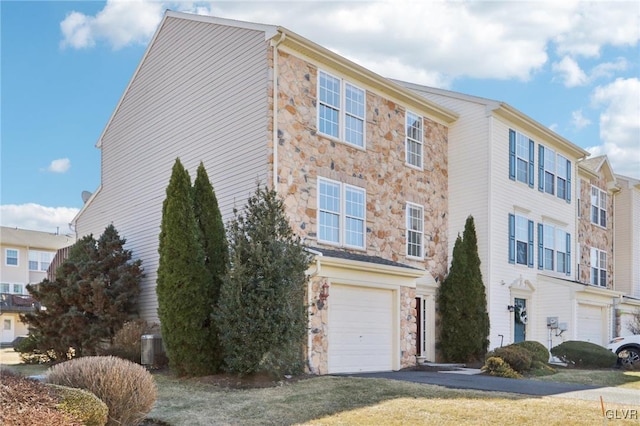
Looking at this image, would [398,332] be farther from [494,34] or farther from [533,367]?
[494,34]

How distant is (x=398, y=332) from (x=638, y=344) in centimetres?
841

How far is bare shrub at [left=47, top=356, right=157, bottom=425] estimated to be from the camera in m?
7.68

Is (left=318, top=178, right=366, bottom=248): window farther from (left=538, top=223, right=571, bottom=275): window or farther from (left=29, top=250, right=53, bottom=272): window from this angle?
(left=29, top=250, right=53, bottom=272): window

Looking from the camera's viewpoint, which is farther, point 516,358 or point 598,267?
point 598,267

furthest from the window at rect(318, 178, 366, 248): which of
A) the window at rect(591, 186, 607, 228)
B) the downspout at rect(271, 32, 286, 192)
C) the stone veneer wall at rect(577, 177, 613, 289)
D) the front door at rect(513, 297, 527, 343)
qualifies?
the window at rect(591, 186, 607, 228)

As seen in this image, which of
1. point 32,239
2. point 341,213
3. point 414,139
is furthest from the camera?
point 32,239

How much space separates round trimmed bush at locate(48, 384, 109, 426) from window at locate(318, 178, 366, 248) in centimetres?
953

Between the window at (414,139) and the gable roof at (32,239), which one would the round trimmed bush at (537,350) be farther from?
the gable roof at (32,239)

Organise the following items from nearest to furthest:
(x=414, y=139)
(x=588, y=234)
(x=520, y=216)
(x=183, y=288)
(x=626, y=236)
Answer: (x=183, y=288)
(x=414, y=139)
(x=520, y=216)
(x=588, y=234)
(x=626, y=236)

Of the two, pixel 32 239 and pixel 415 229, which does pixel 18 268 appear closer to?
pixel 32 239

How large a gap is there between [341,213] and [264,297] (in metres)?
4.71

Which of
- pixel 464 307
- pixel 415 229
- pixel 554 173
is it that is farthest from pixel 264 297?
pixel 554 173

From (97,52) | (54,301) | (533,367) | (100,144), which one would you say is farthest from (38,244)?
(533,367)

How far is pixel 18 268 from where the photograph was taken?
42.1m
